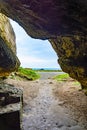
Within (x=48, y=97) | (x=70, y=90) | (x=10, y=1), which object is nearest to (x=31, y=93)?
(x=48, y=97)

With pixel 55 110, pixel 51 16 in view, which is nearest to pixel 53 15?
pixel 51 16

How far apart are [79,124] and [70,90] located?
12653mm

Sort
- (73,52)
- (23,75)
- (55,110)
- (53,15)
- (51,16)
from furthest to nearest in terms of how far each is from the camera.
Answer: (23,75) → (55,110) → (73,52) → (51,16) → (53,15)

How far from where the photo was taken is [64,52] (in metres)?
19.9

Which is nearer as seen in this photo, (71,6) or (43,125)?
(71,6)

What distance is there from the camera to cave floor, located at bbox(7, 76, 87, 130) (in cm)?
1658

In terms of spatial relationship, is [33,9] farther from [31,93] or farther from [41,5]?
[31,93]

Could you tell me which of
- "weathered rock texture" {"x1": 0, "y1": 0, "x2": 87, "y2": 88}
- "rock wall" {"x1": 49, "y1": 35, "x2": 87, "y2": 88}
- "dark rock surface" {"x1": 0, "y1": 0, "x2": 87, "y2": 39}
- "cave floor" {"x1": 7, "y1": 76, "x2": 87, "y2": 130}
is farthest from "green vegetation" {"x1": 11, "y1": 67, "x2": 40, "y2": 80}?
"dark rock surface" {"x1": 0, "y1": 0, "x2": 87, "y2": 39}

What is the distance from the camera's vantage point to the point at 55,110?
826 inches

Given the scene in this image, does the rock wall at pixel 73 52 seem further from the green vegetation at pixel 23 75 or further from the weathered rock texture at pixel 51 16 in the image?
the green vegetation at pixel 23 75

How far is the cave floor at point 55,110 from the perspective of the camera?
16578 millimetres

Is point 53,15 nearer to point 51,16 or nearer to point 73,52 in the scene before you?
point 51,16

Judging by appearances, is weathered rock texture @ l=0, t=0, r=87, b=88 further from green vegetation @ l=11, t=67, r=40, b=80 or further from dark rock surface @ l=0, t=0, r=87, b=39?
green vegetation @ l=11, t=67, r=40, b=80

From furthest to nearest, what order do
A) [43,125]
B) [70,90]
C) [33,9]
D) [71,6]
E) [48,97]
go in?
[70,90] → [48,97] → [43,125] → [33,9] → [71,6]
